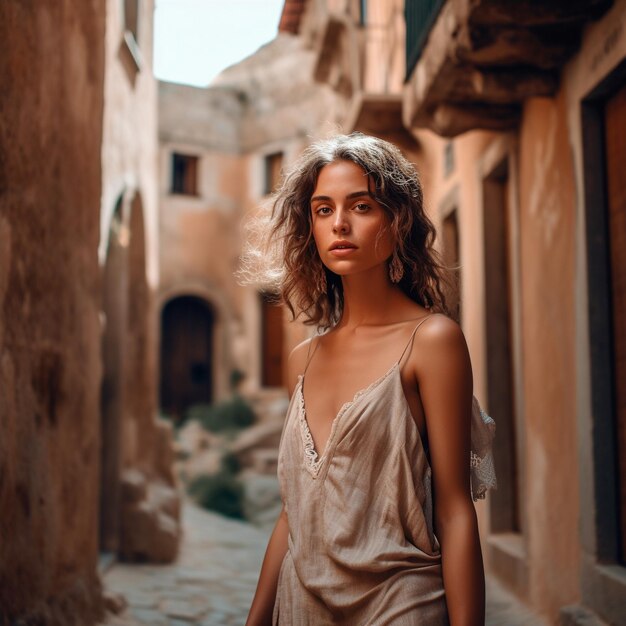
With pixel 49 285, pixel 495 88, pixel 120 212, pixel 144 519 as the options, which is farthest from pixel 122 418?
pixel 495 88

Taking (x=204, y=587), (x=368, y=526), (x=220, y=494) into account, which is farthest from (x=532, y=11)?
(x=220, y=494)

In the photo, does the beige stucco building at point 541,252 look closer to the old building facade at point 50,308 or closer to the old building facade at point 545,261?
the old building facade at point 545,261

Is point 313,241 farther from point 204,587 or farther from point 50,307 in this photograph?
point 204,587

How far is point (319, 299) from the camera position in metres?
2.25

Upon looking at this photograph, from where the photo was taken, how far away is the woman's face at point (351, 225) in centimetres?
196

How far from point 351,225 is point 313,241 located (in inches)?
9.3

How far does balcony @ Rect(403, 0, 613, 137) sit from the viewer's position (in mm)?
4355

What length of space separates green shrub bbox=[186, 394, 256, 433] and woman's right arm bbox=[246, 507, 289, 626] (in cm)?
1441

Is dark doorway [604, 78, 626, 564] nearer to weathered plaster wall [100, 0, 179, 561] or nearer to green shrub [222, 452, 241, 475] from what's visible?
weathered plaster wall [100, 0, 179, 561]

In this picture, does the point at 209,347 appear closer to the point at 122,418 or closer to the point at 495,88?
the point at 122,418

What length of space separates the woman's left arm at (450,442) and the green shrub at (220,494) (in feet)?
34.8

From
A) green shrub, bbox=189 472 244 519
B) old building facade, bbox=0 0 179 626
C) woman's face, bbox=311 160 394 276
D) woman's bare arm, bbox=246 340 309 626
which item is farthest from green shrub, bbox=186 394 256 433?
woman's face, bbox=311 160 394 276

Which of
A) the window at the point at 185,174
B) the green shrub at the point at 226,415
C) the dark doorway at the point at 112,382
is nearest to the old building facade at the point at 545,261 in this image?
the dark doorway at the point at 112,382

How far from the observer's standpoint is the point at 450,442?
1802mm
